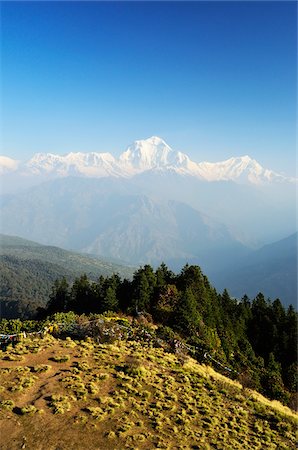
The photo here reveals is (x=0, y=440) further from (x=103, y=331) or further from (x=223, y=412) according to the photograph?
(x=103, y=331)

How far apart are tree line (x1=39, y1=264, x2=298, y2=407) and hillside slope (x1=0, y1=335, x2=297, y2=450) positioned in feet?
41.7

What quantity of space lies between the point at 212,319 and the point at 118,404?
46.2 m

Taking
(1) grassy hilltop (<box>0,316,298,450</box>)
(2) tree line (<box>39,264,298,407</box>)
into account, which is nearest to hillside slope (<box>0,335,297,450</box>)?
(1) grassy hilltop (<box>0,316,298,450</box>)

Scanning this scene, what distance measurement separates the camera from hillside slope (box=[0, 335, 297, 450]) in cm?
2133

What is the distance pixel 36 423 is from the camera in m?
21.6

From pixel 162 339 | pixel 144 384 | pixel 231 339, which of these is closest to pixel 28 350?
pixel 144 384

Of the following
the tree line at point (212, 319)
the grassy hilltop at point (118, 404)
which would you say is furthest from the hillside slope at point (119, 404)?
the tree line at point (212, 319)

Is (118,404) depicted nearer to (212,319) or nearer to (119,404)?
(119,404)

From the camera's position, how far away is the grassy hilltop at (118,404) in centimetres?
2130

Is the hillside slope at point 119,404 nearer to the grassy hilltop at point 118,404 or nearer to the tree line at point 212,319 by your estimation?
the grassy hilltop at point 118,404

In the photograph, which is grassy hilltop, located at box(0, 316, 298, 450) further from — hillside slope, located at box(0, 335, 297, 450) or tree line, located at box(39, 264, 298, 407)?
tree line, located at box(39, 264, 298, 407)

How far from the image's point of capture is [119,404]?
25141 mm

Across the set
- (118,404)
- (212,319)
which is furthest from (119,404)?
(212,319)

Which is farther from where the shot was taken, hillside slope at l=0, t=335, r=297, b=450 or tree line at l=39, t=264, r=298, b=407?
tree line at l=39, t=264, r=298, b=407
